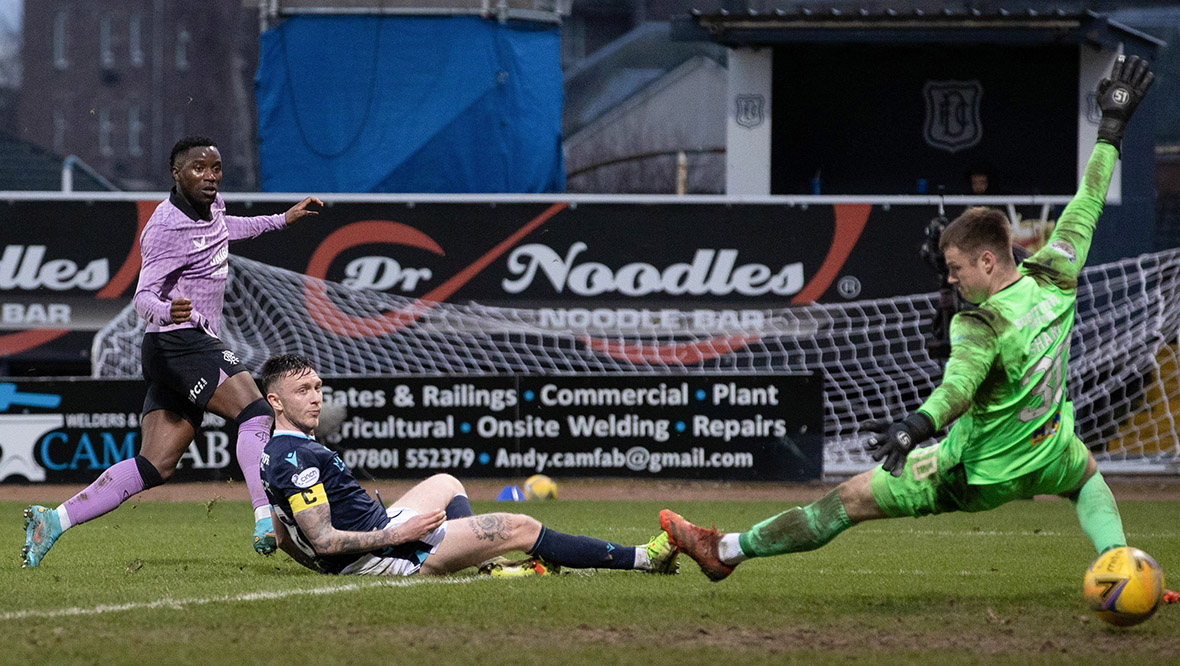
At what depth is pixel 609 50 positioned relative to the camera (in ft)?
135

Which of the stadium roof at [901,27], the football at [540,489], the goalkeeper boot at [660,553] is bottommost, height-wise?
the football at [540,489]

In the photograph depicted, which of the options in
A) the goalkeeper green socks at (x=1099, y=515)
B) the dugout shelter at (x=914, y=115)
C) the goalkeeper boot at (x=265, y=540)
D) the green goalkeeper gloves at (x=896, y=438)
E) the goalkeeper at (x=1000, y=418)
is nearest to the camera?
the green goalkeeper gloves at (x=896, y=438)

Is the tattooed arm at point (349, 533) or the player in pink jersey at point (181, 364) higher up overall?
the player in pink jersey at point (181, 364)

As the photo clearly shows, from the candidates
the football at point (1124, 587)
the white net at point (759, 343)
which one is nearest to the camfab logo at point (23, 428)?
the white net at point (759, 343)

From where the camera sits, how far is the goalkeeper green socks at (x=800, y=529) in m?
5.91

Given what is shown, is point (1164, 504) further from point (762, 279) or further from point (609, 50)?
point (609, 50)

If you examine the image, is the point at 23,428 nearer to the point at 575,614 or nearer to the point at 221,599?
the point at 221,599

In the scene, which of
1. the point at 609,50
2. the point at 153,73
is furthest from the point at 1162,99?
the point at 153,73

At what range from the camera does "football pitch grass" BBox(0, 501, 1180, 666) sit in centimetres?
503

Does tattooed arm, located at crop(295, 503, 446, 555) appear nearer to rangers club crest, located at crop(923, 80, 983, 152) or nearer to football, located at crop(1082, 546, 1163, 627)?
football, located at crop(1082, 546, 1163, 627)

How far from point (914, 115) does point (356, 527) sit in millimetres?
15613

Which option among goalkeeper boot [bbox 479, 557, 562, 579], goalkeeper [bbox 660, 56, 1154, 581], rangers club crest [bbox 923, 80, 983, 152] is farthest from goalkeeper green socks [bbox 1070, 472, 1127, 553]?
rangers club crest [bbox 923, 80, 983, 152]

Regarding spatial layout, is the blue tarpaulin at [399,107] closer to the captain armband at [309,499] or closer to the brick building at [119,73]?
the captain armband at [309,499]

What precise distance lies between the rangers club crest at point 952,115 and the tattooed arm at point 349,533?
15.6 m
